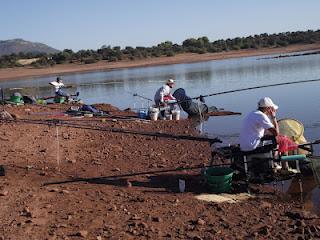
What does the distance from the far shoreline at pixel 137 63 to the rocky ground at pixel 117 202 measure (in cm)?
6211

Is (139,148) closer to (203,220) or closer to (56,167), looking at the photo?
(56,167)

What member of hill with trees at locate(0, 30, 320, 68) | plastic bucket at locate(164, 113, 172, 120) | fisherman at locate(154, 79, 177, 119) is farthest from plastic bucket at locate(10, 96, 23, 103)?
hill with trees at locate(0, 30, 320, 68)

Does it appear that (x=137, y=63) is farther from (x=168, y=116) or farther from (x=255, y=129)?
(x=255, y=129)

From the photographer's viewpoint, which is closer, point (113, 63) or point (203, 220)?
point (203, 220)

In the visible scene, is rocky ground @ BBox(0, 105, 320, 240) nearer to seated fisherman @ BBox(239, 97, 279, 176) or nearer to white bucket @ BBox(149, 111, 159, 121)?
seated fisherman @ BBox(239, 97, 279, 176)

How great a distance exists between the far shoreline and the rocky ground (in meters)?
62.1

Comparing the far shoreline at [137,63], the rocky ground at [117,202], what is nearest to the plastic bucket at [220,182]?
the rocky ground at [117,202]

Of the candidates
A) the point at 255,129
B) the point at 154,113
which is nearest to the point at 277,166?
the point at 255,129

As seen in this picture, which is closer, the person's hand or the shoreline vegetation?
the person's hand

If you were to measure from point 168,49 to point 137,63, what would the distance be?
1255 centimetres

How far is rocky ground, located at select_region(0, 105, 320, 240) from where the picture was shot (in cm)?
711

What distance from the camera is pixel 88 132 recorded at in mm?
15508

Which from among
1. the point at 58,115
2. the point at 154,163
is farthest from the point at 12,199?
the point at 58,115

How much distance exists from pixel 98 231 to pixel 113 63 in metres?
77.6
